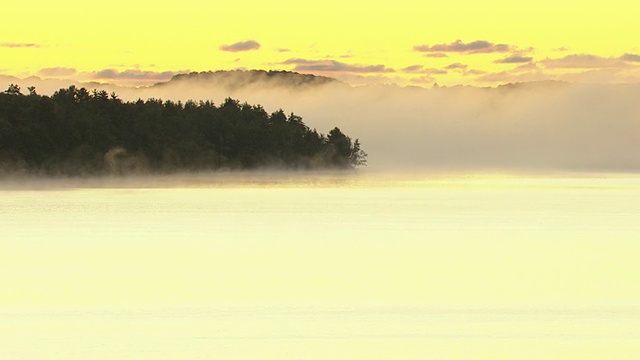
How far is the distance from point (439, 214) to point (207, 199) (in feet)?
72.9

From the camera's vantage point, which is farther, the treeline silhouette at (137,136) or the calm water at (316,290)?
the treeline silhouette at (137,136)

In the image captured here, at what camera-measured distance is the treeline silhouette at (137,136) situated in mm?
101938

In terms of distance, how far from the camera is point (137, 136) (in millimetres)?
123500

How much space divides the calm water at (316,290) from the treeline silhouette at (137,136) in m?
55.7

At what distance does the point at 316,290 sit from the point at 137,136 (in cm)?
10303

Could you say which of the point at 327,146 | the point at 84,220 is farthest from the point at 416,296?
the point at 327,146

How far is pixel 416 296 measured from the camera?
21.5 meters

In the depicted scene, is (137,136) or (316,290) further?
(137,136)

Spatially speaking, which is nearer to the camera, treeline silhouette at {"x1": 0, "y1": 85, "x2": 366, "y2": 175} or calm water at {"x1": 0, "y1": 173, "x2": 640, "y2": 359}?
calm water at {"x1": 0, "y1": 173, "x2": 640, "y2": 359}

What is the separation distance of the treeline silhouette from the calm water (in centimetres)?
5569

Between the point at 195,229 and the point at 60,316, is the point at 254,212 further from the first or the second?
the point at 60,316

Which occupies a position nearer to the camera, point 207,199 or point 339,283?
point 339,283

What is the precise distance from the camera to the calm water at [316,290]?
15867 millimetres

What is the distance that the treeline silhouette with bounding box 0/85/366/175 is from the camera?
101938mm
